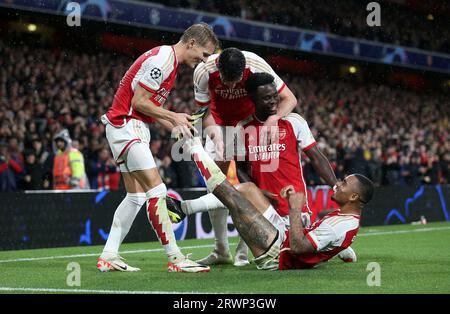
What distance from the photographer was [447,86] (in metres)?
37.7

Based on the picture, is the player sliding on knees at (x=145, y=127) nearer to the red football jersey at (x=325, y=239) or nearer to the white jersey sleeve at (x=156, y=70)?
the white jersey sleeve at (x=156, y=70)

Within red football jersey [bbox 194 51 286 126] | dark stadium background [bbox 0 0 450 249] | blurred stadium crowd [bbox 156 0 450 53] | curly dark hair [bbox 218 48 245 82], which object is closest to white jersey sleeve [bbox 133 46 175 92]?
curly dark hair [bbox 218 48 245 82]

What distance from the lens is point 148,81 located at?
665 cm

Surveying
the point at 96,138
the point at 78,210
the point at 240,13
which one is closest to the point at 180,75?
the point at 240,13

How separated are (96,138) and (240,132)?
7312 mm

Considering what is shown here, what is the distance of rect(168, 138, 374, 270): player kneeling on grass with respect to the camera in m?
6.40

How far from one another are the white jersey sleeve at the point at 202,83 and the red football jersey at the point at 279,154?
0.51 metres

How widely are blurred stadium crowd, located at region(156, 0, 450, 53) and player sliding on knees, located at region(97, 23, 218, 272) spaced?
690 inches

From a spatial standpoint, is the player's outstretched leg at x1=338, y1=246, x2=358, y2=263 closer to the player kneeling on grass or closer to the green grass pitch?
the green grass pitch

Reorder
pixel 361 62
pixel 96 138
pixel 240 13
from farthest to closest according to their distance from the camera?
pixel 361 62 < pixel 240 13 < pixel 96 138

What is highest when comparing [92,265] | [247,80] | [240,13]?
[240,13]

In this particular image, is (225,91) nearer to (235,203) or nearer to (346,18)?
(235,203)

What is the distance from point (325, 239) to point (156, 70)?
203 centimetres

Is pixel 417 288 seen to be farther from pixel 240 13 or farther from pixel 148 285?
pixel 240 13
